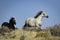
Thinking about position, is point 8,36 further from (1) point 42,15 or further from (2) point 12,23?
(1) point 42,15

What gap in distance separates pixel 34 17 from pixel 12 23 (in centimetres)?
351

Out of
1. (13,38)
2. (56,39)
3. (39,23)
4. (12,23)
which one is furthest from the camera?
(39,23)

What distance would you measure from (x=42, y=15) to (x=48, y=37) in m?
8.90

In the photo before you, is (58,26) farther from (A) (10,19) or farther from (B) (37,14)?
(B) (37,14)

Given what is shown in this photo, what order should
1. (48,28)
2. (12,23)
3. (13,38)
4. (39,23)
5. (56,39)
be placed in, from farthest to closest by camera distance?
(39,23)
(12,23)
(48,28)
(13,38)
(56,39)

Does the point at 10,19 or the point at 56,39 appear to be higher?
the point at 10,19

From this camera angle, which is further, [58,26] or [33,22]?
[33,22]

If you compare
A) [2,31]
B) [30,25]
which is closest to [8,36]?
[2,31]

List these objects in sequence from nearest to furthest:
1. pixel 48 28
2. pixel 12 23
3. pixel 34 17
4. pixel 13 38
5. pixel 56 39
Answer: pixel 56 39 < pixel 13 38 < pixel 48 28 < pixel 12 23 < pixel 34 17

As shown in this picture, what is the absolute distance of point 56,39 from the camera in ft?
33.9

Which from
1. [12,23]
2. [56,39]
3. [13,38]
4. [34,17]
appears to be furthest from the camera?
[34,17]

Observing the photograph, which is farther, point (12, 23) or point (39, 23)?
point (39, 23)

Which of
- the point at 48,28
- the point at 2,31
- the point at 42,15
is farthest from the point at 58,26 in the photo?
the point at 42,15

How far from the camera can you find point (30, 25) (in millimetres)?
18406
